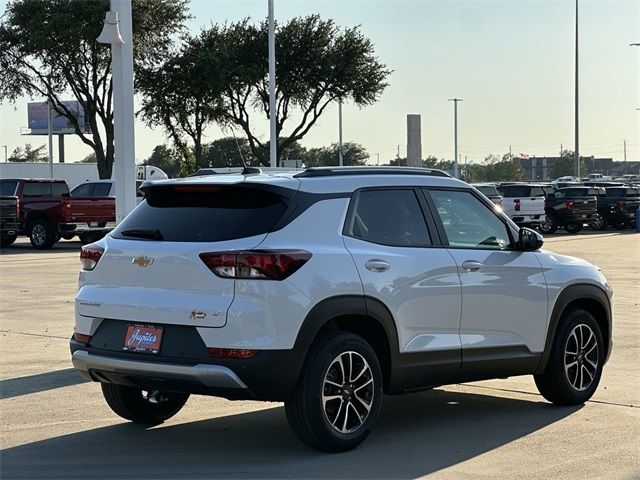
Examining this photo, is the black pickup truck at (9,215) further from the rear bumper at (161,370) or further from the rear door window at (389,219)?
the rear door window at (389,219)

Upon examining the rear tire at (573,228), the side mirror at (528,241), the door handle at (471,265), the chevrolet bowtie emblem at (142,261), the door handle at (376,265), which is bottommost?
the rear tire at (573,228)

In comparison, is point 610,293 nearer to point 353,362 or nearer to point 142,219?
point 353,362

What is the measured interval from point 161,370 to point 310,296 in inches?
39.2

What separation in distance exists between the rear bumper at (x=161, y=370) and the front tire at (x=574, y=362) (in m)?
3.02

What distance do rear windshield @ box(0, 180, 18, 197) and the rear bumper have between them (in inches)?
1074

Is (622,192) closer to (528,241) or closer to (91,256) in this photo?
(528,241)

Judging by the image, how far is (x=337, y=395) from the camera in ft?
22.4

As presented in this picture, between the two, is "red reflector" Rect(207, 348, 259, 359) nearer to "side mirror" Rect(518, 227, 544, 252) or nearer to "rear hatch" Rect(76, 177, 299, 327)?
"rear hatch" Rect(76, 177, 299, 327)

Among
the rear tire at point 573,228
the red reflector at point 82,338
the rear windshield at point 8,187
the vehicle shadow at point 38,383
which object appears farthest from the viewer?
the rear tire at point 573,228

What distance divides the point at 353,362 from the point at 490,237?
1.76 m

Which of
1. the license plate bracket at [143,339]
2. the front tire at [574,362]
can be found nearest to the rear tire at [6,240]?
the front tire at [574,362]

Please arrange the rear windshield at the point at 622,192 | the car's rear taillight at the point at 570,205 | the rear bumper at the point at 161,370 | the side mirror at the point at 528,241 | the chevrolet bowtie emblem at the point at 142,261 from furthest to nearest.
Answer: the rear windshield at the point at 622,192
the car's rear taillight at the point at 570,205
the side mirror at the point at 528,241
the chevrolet bowtie emblem at the point at 142,261
the rear bumper at the point at 161,370

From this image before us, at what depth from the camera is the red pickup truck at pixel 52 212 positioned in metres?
30.2

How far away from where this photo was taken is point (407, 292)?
281 inches
